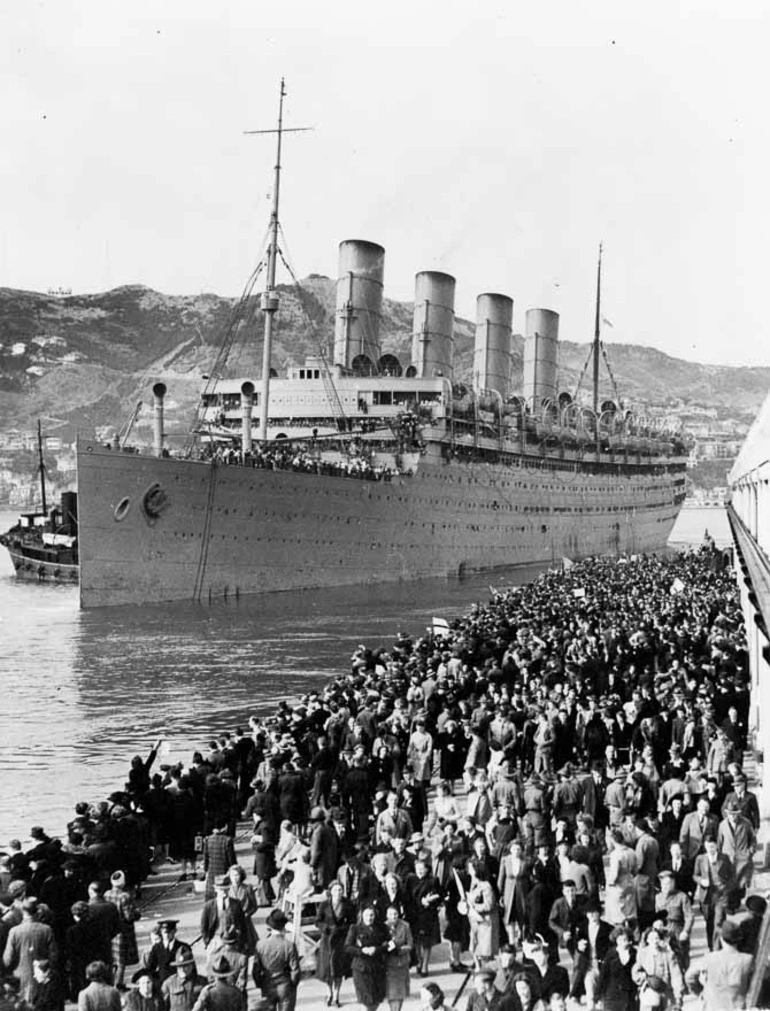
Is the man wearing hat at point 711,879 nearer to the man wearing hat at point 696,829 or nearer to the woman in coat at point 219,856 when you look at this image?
the man wearing hat at point 696,829

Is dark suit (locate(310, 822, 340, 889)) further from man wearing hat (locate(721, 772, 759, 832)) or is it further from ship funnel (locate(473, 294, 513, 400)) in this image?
ship funnel (locate(473, 294, 513, 400))

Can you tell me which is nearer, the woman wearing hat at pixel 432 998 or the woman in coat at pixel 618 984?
the woman wearing hat at pixel 432 998

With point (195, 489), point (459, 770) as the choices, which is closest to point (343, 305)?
point (195, 489)

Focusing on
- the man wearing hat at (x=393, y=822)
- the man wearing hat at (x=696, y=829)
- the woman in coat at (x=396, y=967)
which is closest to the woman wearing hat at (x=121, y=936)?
the woman in coat at (x=396, y=967)

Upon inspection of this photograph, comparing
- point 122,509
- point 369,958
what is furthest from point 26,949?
point 122,509

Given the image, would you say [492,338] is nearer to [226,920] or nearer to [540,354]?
[540,354]

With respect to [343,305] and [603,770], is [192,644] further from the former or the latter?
[343,305]
